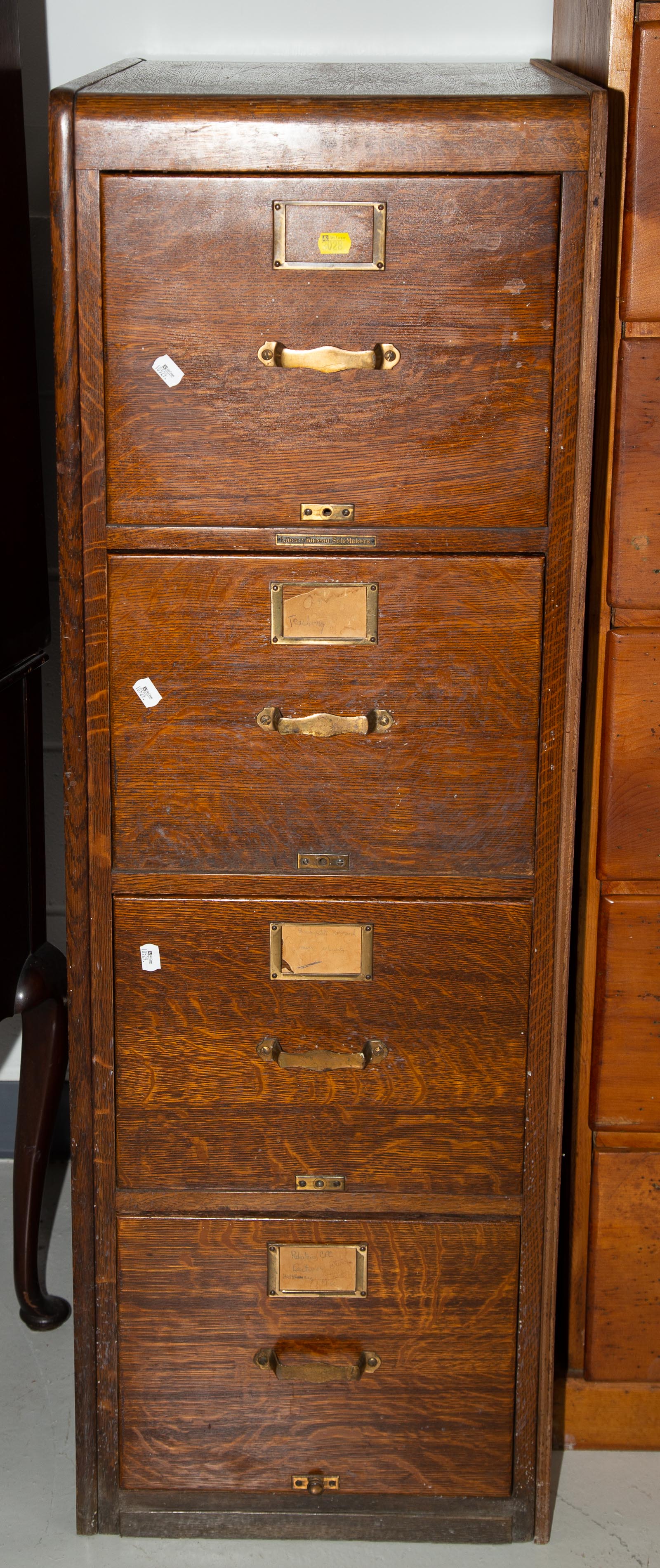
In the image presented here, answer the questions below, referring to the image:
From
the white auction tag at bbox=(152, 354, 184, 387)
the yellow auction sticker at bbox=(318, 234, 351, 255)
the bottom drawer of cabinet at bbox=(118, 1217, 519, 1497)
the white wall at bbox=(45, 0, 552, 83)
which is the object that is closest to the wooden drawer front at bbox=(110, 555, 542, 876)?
the white auction tag at bbox=(152, 354, 184, 387)

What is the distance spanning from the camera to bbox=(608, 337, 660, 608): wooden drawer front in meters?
1.49

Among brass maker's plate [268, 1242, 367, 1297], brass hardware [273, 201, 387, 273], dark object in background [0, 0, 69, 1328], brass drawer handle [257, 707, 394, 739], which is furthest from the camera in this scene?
dark object in background [0, 0, 69, 1328]

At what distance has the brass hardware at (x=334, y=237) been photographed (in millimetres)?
1288

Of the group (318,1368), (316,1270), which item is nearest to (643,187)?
(316,1270)

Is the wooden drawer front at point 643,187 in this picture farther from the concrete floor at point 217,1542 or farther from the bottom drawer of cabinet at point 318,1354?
the concrete floor at point 217,1542

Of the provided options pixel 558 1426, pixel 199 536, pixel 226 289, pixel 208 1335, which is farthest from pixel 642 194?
pixel 558 1426

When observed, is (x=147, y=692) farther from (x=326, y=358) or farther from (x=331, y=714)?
(x=326, y=358)

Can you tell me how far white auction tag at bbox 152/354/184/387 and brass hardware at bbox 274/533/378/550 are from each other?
0.55 ft

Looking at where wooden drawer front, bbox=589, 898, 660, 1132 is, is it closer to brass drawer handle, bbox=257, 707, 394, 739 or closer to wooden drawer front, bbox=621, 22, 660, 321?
brass drawer handle, bbox=257, 707, 394, 739

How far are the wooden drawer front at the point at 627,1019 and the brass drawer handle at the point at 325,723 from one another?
0.38 m

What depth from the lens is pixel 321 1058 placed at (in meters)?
1.48

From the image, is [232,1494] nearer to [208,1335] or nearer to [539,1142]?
[208,1335]

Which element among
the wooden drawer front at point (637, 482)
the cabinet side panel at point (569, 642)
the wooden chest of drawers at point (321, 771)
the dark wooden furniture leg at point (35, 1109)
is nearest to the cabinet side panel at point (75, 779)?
the wooden chest of drawers at point (321, 771)

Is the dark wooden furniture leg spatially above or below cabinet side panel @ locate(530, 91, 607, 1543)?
below
